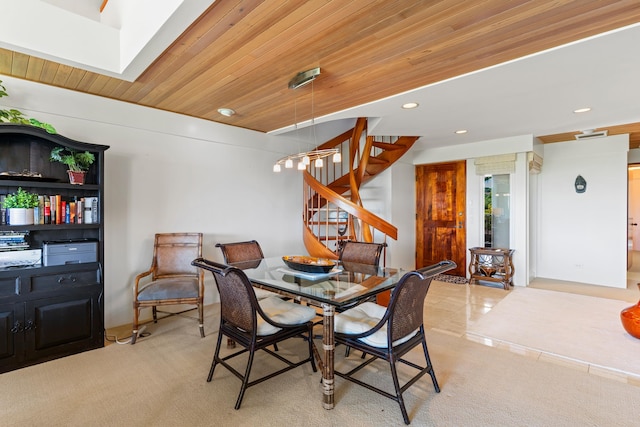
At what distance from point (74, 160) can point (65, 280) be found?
106cm

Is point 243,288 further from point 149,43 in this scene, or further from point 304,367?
point 149,43

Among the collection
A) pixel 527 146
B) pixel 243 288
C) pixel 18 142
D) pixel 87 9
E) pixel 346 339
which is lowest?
pixel 346 339

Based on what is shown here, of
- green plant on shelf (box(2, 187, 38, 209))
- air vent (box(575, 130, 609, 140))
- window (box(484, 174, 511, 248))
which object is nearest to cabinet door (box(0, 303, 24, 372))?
green plant on shelf (box(2, 187, 38, 209))

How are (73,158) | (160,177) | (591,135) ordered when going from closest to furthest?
(73,158), (160,177), (591,135)

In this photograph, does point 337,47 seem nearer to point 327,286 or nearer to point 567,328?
point 327,286

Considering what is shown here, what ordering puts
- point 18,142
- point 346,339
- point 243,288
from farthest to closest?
point 18,142
point 346,339
point 243,288

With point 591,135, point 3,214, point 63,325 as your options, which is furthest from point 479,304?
point 3,214

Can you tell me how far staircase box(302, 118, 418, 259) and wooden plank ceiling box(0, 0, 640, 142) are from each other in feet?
4.44

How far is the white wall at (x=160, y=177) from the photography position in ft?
10.2


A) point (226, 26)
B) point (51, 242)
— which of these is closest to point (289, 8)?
point (226, 26)

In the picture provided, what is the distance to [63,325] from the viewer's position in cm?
265

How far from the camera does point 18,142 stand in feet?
9.09

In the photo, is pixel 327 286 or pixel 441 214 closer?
pixel 327 286

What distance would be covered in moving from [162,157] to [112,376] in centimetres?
229
